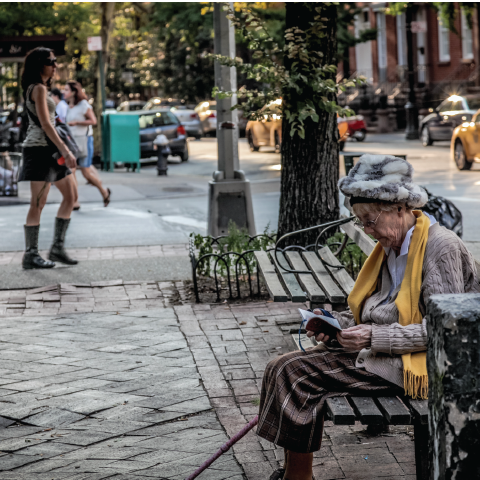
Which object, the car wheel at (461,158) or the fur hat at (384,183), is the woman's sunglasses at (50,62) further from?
the car wheel at (461,158)

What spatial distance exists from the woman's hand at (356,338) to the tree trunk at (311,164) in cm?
383

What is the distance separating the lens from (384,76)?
134ft

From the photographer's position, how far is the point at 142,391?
15.8 feet

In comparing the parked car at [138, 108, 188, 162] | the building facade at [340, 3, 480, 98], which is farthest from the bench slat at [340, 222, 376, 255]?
the building facade at [340, 3, 480, 98]

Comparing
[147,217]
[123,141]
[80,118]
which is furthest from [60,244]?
[123,141]

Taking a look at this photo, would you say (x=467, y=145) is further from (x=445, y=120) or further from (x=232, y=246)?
(x=232, y=246)

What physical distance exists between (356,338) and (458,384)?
102 centimetres

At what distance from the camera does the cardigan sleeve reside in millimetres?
3246

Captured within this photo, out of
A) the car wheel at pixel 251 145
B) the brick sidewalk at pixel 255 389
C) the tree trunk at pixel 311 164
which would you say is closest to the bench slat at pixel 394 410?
the brick sidewalk at pixel 255 389

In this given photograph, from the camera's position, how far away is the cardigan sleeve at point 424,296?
325 centimetres

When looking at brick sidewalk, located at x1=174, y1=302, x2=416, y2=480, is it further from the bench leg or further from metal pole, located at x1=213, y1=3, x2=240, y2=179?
metal pole, located at x1=213, y1=3, x2=240, y2=179

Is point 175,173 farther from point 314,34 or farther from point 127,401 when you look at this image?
point 127,401

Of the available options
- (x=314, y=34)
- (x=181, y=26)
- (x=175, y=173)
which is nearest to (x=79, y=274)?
(x=314, y=34)

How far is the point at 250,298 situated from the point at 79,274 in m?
1.90
